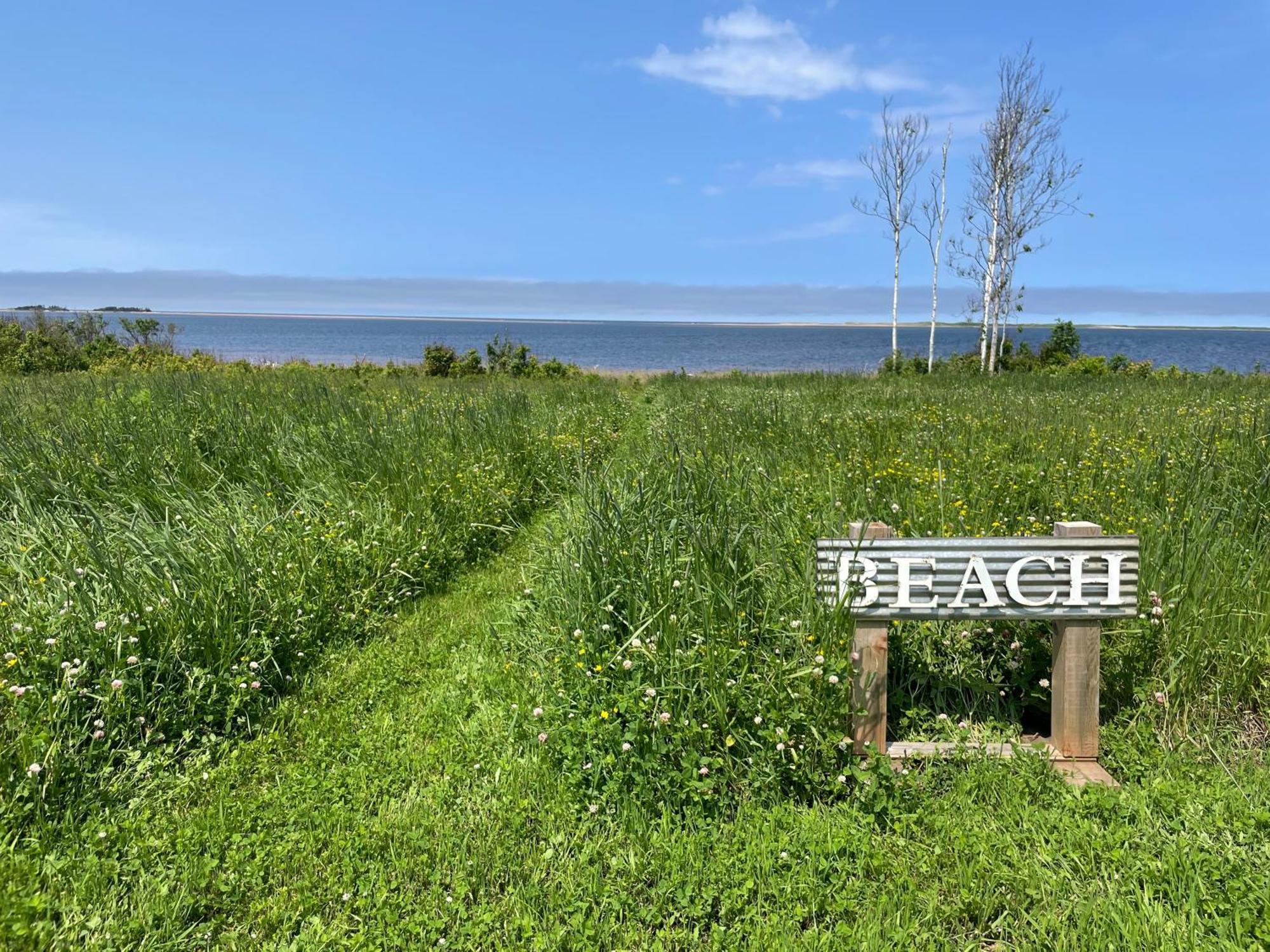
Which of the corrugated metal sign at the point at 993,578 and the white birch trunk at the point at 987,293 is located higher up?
the white birch trunk at the point at 987,293

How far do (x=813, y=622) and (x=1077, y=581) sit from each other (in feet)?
3.63

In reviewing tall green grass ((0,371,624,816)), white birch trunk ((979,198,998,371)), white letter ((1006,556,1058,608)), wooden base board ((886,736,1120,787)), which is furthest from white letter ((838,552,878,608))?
white birch trunk ((979,198,998,371))

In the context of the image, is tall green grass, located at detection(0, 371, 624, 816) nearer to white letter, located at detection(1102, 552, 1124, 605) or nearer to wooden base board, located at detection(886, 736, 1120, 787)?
wooden base board, located at detection(886, 736, 1120, 787)

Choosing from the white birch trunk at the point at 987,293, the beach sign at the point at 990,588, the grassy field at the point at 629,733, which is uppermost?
the white birch trunk at the point at 987,293

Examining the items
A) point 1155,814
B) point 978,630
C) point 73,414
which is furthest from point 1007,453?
point 73,414

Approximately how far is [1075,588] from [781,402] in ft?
30.1

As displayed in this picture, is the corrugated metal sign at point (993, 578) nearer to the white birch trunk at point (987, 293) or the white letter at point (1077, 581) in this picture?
the white letter at point (1077, 581)

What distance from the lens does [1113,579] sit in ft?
9.29

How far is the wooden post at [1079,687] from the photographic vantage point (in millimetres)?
2908

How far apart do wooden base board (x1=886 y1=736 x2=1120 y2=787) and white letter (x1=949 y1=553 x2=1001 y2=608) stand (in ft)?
2.18

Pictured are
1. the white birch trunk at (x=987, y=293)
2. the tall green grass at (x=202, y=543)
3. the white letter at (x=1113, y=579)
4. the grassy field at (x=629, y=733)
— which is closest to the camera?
the grassy field at (x=629, y=733)

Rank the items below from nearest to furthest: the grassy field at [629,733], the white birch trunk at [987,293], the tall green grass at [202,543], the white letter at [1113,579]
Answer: the grassy field at [629,733], the white letter at [1113,579], the tall green grass at [202,543], the white birch trunk at [987,293]

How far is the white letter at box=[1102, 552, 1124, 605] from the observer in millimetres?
2816

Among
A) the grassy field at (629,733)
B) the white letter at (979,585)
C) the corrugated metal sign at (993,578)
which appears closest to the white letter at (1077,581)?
the corrugated metal sign at (993,578)
